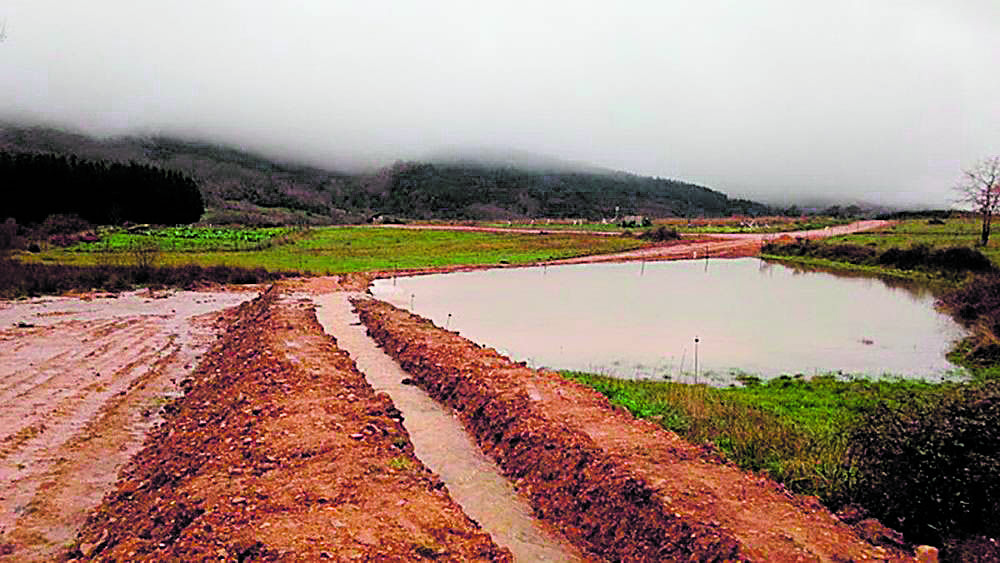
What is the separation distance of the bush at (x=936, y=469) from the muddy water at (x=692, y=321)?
8747mm

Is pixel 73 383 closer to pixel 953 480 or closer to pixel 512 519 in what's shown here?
pixel 512 519

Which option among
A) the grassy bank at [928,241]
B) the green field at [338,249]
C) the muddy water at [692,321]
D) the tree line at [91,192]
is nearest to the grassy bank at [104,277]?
the green field at [338,249]

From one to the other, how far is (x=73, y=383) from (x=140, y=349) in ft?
14.6

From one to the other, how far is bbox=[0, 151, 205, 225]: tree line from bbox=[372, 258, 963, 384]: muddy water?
51392 mm

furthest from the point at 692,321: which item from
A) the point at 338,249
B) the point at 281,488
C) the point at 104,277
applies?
the point at 338,249

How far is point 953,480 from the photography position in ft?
24.7

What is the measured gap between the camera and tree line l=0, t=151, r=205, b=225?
235 feet

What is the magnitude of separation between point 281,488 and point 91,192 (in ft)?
273

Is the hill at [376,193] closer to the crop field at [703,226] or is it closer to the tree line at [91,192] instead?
the crop field at [703,226]

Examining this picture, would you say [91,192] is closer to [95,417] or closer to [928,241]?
[95,417]

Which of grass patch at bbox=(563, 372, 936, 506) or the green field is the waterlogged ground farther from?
the green field

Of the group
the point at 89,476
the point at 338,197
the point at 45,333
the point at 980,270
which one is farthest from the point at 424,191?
the point at 89,476

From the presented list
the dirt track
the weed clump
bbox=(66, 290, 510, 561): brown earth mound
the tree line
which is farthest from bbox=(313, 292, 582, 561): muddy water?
the tree line

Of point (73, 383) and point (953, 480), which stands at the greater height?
point (953, 480)
